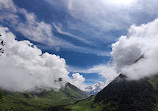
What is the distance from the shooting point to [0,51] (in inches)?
1534

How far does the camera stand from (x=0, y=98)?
115 metres

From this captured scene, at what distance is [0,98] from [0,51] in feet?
322

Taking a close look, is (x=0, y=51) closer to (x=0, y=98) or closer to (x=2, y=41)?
(x=2, y=41)

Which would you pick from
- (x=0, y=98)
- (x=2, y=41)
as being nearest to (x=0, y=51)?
(x=2, y=41)

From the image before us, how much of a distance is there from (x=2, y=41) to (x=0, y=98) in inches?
3979

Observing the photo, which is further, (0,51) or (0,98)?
(0,98)

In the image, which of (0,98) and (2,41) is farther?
(0,98)

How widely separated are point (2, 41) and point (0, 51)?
3.49m

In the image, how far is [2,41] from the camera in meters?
37.6
